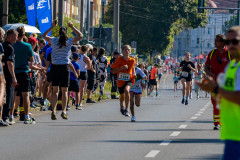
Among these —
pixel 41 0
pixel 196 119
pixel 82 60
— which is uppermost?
pixel 41 0

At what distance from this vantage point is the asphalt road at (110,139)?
35.1 feet

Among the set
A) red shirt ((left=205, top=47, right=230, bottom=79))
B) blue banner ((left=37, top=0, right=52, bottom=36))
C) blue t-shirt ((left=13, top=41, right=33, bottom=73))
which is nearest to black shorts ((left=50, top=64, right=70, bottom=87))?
blue t-shirt ((left=13, top=41, right=33, bottom=73))

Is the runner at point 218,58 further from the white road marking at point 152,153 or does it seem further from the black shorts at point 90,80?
the black shorts at point 90,80

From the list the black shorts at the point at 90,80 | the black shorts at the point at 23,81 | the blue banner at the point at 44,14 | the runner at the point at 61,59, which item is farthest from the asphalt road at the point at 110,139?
the blue banner at the point at 44,14

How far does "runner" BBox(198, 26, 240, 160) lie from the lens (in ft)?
18.6

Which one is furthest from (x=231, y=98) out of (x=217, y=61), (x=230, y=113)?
(x=217, y=61)

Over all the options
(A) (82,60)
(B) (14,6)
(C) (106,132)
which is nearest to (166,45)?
(B) (14,6)

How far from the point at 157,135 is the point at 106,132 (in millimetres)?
1081

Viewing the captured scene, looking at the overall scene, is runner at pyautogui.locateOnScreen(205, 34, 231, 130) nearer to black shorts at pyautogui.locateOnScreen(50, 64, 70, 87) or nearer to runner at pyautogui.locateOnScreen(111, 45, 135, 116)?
black shorts at pyautogui.locateOnScreen(50, 64, 70, 87)

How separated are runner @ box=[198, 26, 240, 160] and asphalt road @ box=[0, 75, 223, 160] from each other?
4.60 metres

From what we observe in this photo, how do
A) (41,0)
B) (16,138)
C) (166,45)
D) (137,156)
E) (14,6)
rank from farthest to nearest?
(166,45) < (14,6) < (41,0) < (16,138) < (137,156)

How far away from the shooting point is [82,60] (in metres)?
21.7

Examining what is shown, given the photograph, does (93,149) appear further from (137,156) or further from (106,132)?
(106,132)

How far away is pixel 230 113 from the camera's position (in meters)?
5.74
